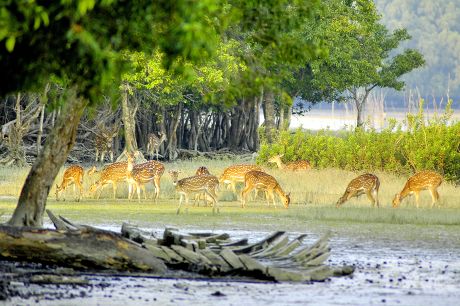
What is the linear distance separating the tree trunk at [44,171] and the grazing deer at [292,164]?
2060cm

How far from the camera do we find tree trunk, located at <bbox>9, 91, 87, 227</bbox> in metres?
→ 17.2

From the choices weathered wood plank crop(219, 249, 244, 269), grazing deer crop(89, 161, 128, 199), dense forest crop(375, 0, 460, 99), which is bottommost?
weathered wood plank crop(219, 249, 244, 269)

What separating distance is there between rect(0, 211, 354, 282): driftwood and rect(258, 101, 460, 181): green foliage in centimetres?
1966

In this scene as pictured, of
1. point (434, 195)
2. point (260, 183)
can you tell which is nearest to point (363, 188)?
point (434, 195)

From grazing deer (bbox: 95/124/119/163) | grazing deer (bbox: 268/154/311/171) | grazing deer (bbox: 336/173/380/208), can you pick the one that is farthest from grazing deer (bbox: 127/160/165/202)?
grazing deer (bbox: 95/124/119/163)

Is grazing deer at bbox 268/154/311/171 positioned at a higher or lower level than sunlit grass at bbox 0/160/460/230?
higher

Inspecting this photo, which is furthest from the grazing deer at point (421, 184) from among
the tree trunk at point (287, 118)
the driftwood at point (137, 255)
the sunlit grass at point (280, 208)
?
the tree trunk at point (287, 118)

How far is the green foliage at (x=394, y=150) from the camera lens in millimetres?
36188

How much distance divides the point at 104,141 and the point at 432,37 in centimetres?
13939

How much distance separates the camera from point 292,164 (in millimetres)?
38312

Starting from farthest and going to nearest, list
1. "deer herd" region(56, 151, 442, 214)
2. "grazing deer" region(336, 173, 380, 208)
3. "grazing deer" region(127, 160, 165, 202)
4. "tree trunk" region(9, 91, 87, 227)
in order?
"grazing deer" region(127, 160, 165, 202) → "grazing deer" region(336, 173, 380, 208) → "deer herd" region(56, 151, 442, 214) → "tree trunk" region(9, 91, 87, 227)

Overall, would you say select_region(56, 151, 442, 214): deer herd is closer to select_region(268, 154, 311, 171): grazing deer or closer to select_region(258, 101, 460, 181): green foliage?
select_region(268, 154, 311, 171): grazing deer

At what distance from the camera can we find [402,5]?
196375 mm

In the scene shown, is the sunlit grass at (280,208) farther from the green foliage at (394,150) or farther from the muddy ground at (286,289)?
the muddy ground at (286,289)
